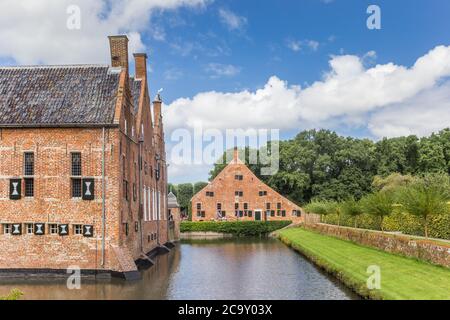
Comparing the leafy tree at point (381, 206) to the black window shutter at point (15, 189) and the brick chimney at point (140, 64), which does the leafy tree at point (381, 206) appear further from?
the black window shutter at point (15, 189)

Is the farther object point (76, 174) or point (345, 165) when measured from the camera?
point (345, 165)

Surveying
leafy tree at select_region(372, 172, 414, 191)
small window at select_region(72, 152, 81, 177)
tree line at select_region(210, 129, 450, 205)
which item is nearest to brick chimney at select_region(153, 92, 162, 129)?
small window at select_region(72, 152, 81, 177)

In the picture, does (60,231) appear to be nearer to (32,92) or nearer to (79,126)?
(79,126)

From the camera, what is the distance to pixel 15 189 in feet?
80.5

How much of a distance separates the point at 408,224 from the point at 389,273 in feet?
30.2

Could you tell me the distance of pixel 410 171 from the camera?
3034 inches

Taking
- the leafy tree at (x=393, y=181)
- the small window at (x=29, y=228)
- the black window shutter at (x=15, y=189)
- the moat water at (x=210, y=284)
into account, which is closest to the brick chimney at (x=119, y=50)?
the black window shutter at (x=15, y=189)

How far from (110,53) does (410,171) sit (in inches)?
2373

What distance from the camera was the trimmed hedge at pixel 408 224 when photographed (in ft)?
77.5

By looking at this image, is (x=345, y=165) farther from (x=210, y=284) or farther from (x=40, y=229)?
(x=40, y=229)

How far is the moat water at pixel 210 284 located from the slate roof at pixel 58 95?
7.76 m

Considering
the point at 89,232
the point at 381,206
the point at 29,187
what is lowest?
the point at 89,232

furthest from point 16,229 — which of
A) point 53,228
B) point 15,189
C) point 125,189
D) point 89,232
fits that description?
point 125,189
